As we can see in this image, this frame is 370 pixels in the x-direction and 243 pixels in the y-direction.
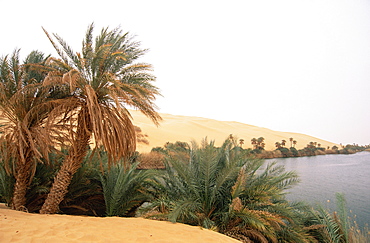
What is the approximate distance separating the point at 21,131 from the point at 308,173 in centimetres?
1465

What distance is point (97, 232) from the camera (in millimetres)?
3629

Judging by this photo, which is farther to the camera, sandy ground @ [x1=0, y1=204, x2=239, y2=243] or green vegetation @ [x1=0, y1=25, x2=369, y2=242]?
green vegetation @ [x1=0, y1=25, x2=369, y2=242]

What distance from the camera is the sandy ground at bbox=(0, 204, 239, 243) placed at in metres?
3.27

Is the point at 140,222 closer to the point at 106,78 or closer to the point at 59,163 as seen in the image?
the point at 106,78

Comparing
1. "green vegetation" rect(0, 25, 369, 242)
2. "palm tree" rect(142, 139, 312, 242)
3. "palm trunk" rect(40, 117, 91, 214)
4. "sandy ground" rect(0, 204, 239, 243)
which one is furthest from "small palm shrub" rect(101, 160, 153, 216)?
"sandy ground" rect(0, 204, 239, 243)

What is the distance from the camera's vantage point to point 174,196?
20.1 ft

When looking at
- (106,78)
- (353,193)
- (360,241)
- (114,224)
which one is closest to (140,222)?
(114,224)

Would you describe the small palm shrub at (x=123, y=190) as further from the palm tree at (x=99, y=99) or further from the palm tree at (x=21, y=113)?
the palm tree at (x=21, y=113)

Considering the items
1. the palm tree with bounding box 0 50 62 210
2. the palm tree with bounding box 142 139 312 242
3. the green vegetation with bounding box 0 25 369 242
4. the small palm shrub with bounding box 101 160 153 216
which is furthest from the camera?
the small palm shrub with bounding box 101 160 153 216

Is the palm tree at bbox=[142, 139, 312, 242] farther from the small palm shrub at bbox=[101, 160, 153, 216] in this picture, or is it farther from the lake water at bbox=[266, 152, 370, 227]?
the lake water at bbox=[266, 152, 370, 227]

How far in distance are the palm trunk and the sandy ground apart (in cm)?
140

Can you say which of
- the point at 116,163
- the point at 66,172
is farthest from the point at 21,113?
the point at 116,163

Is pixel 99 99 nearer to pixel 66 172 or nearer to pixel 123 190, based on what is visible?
pixel 66 172

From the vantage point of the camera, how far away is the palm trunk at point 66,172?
5.66m
